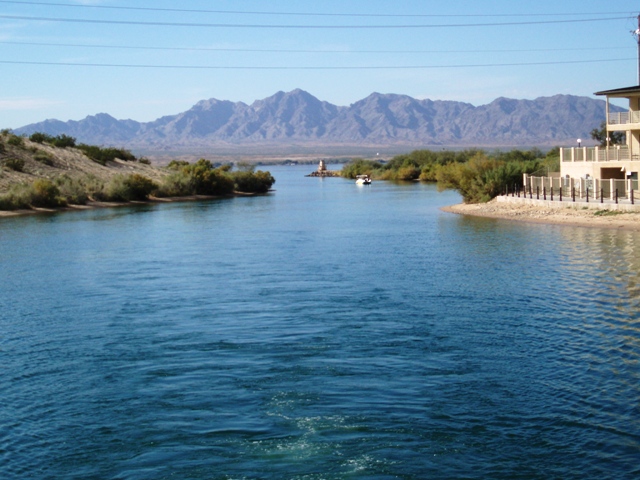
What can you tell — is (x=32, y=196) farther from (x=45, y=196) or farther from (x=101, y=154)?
(x=101, y=154)

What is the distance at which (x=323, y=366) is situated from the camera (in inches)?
620

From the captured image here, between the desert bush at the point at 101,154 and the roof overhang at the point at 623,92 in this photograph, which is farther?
the desert bush at the point at 101,154

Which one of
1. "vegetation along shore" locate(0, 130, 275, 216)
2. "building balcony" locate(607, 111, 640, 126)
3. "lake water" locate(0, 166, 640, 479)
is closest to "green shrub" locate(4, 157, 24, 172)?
"vegetation along shore" locate(0, 130, 275, 216)

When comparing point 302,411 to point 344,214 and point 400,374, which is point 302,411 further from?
point 344,214

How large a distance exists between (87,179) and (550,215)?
4194 centimetres

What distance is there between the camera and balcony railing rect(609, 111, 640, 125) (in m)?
46.7

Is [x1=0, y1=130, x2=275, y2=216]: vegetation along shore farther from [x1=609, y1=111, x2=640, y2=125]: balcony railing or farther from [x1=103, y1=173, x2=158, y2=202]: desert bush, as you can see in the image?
[x1=609, y1=111, x2=640, y2=125]: balcony railing

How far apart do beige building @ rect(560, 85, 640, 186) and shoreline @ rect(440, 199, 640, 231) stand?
3169 mm

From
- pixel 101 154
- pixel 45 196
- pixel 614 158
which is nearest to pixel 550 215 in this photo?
pixel 614 158

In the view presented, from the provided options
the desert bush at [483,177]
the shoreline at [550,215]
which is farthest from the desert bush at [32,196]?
the desert bush at [483,177]

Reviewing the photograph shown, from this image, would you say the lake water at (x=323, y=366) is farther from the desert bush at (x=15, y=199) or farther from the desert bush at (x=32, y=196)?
the desert bush at (x=32, y=196)

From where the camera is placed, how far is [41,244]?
3769 centimetres

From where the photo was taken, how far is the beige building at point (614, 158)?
45.7 meters

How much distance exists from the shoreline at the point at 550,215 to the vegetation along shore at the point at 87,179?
2839 cm
